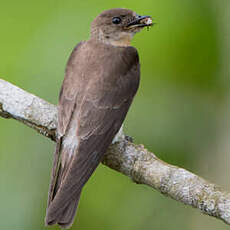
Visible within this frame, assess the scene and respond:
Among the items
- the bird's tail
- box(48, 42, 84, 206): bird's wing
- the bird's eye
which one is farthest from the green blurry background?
the bird's eye

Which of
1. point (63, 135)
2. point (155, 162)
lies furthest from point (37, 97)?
point (155, 162)

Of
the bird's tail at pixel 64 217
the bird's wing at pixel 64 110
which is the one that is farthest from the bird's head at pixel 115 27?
the bird's tail at pixel 64 217

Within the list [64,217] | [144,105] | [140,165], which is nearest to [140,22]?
[144,105]

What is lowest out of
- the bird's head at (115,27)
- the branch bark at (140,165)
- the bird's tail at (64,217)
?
the bird's tail at (64,217)

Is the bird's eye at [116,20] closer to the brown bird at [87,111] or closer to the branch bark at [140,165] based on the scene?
the brown bird at [87,111]

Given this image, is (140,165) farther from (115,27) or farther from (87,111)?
(115,27)
